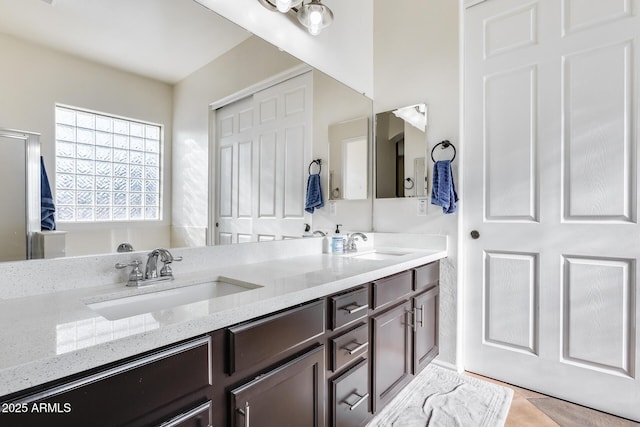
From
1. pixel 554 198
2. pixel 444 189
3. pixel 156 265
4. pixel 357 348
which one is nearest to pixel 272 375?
pixel 357 348

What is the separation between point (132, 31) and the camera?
3.97 ft

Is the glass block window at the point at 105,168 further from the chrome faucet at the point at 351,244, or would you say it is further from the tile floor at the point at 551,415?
the tile floor at the point at 551,415

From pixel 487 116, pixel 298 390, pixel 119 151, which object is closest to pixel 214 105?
pixel 119 151

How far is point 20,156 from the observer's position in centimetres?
97

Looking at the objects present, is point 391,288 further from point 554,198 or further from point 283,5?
point 283,5

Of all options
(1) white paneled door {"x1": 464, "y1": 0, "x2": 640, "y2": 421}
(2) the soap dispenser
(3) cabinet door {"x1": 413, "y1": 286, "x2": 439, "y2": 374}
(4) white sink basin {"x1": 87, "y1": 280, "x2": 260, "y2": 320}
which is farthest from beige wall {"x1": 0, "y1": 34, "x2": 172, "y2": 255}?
(1) white paneled door {"x1": 464, "y1": 0, "x2": 640, "y2": 421}

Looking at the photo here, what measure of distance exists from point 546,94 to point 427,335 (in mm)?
1594

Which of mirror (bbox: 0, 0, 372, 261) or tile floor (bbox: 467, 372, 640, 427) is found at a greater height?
mirror (bbox: 0, 0, 372, 261)

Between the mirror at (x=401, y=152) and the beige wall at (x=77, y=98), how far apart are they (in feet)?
5.21

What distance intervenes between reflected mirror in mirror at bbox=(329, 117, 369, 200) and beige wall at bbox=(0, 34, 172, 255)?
1.13m

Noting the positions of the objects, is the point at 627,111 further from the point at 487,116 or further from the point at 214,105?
the point at 214,105

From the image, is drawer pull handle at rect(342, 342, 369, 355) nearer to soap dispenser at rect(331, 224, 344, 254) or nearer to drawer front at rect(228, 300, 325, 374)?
drawer front at rect(228, 300, 325, 374)

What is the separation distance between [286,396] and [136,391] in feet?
1.58

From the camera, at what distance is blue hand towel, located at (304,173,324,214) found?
2004mm
